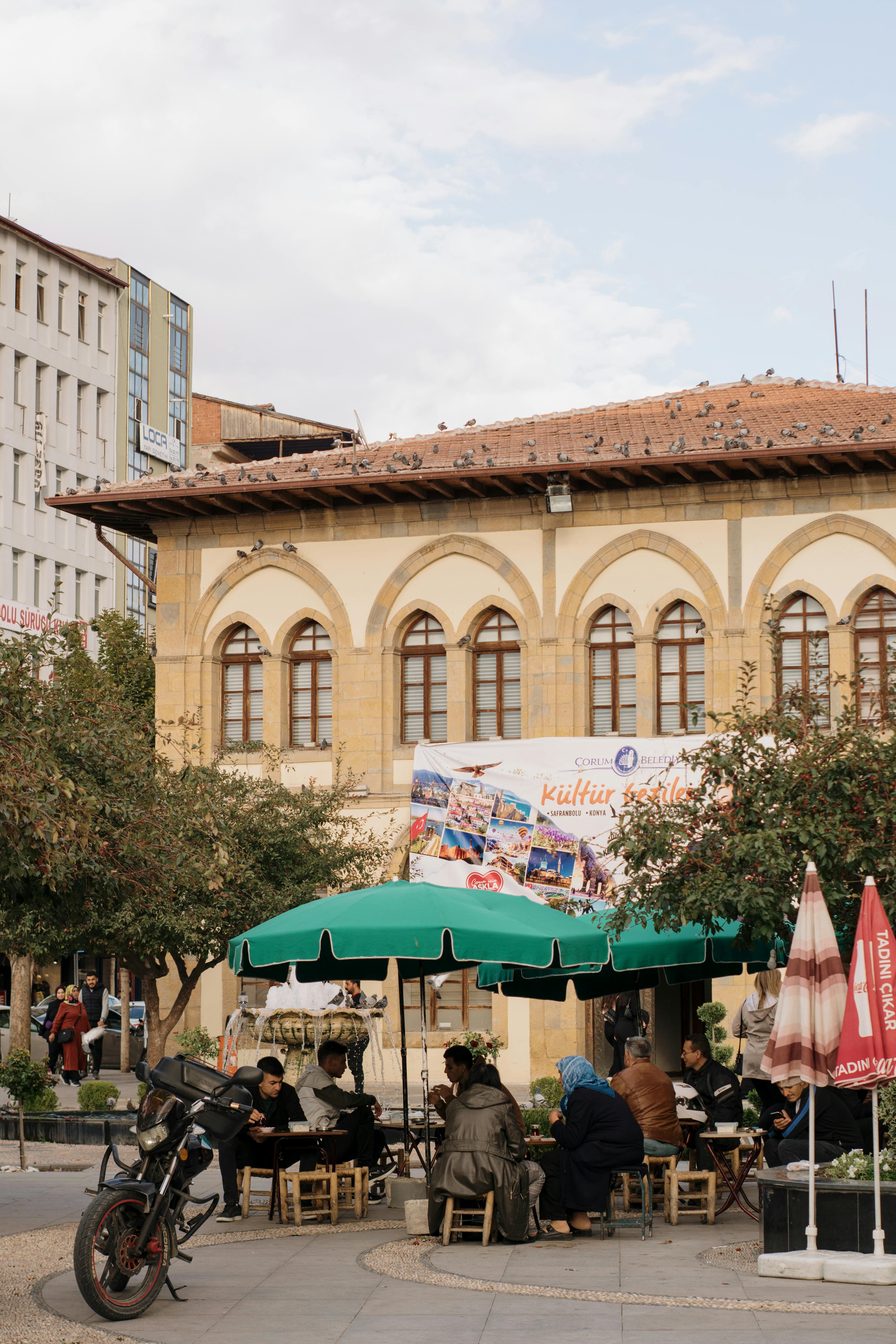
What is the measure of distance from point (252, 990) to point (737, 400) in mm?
12114

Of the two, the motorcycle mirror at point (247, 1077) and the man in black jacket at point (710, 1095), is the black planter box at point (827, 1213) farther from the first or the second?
the motorcycle mirror at point (247, 1077)

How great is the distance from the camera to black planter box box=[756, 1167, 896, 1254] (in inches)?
389

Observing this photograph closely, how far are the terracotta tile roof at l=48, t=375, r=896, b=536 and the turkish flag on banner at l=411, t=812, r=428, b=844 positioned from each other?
476 centimetres

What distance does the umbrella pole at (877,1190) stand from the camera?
31.4 ft

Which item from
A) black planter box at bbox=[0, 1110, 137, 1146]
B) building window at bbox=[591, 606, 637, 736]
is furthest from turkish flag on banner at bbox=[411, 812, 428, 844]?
black planter box at bbox=[0, 1110, 137, 1146]

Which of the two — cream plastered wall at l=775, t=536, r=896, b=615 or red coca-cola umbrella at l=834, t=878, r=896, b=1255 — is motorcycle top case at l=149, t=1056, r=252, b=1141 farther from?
cream plastered wall at l=775, t=536, r=896, b=615

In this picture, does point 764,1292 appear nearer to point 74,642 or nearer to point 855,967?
point 855,967

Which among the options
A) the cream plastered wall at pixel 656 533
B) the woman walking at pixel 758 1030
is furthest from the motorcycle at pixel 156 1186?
the cream plastered wall at pixel 656 533

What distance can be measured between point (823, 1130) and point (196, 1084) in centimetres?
417

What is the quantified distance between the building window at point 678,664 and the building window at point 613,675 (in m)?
0.40

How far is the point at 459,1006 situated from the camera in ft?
86.3

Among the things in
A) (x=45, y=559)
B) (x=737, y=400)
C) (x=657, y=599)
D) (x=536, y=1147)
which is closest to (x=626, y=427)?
(x=737, y=400)

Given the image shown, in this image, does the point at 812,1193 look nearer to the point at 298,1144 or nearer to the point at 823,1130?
the point at 823,1130

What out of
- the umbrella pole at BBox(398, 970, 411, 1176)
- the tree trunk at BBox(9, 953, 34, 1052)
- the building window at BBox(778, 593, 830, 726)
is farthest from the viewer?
the tree trunk at BBox(9, 953, 34, 1052)
